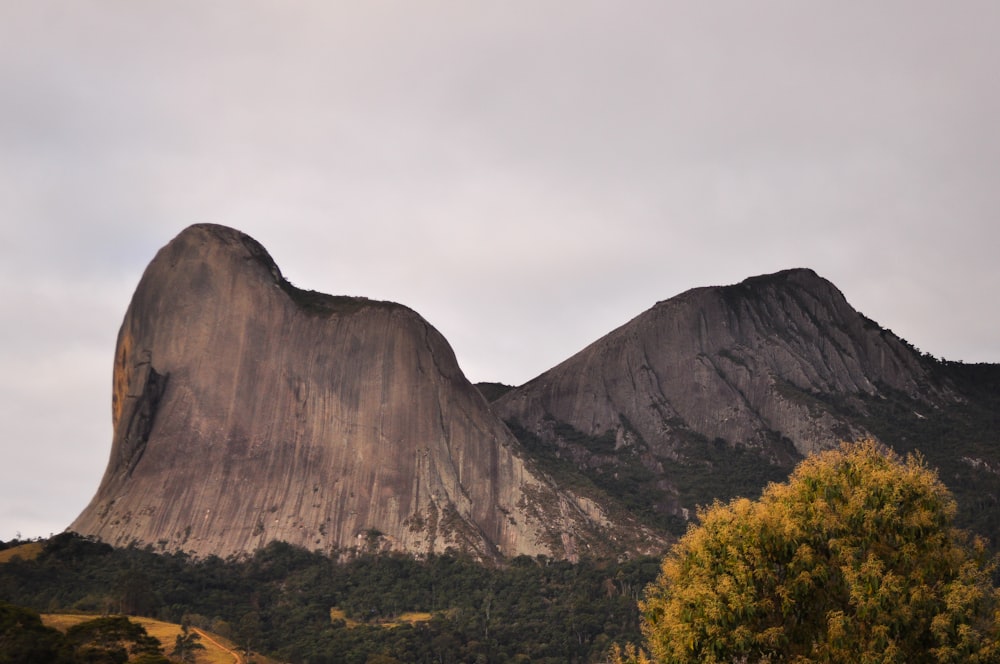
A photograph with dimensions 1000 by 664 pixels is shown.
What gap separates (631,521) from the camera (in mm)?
131625

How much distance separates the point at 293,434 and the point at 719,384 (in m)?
72.1

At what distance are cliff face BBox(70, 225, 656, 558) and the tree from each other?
9737cm

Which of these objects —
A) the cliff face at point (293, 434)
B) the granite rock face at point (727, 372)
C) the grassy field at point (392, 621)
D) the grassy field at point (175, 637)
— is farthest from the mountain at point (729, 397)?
the grassy field at point (175, 637)

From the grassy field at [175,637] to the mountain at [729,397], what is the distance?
68335mm

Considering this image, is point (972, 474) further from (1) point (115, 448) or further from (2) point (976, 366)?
(1) point (115, 448)

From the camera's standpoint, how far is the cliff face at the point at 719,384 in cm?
15700

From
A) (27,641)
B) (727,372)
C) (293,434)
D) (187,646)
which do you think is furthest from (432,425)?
(27,641)

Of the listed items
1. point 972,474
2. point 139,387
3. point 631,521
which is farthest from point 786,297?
point 139,387

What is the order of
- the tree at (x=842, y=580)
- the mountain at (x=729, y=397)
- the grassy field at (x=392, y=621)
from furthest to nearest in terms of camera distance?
1. the mountain at (x=729, y=397)
2. the grassy field at (x=392, y=621)
3. the tree at (x=842, y=580)

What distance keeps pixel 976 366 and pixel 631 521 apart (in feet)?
283

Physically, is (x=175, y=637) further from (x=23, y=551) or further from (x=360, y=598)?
(x=23, y=551)

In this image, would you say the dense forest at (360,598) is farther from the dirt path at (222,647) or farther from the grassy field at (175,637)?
the grassy field at (175,637)

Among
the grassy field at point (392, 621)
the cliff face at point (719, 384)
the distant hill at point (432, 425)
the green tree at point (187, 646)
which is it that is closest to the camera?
the green tree at point (187, 646)

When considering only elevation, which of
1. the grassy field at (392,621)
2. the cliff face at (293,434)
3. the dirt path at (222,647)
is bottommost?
the dirt path at (222,647)
